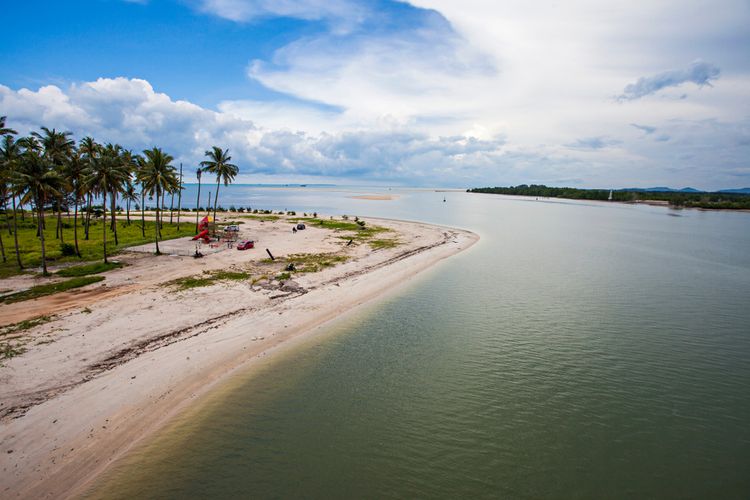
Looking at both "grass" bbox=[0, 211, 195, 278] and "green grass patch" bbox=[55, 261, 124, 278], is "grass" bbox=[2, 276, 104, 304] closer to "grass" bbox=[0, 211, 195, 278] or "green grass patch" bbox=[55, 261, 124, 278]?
"green grass patch" bbox=[55, 261, 124, 278]

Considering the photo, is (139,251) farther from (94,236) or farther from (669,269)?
(669,269)

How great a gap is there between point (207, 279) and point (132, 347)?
15.1m

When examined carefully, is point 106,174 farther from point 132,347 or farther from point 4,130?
point 132,347

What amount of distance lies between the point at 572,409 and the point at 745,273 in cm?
5067

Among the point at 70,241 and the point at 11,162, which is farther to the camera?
the point at 70,241

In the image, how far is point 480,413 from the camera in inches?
683

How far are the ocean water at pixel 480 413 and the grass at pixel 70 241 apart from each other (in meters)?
37.2

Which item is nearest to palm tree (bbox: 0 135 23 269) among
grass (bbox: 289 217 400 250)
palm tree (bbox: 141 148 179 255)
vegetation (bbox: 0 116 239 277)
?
vegetation (bbox: 0 116 239 277)

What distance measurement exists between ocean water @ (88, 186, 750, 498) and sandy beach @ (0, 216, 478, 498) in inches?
64.2

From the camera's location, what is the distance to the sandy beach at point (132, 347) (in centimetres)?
1408

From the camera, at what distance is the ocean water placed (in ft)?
43.8

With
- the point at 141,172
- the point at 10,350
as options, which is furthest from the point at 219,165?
the point at 10,350

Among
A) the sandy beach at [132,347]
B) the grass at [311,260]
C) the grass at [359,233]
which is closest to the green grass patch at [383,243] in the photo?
the grass at [359,233]

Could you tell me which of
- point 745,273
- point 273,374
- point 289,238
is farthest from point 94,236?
point 745,273
